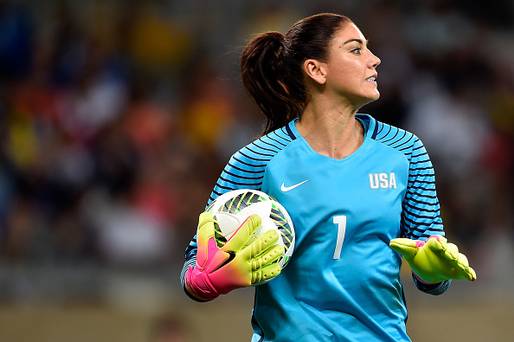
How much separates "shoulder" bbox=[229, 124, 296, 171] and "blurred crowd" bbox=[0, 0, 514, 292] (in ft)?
13.4

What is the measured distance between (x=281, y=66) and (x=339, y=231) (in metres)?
0.76

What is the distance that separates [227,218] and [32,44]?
6138 millimetres

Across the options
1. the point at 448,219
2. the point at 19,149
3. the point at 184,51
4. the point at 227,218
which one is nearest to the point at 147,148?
the point at 19,149

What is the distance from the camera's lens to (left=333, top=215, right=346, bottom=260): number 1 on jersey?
3883 millimetres

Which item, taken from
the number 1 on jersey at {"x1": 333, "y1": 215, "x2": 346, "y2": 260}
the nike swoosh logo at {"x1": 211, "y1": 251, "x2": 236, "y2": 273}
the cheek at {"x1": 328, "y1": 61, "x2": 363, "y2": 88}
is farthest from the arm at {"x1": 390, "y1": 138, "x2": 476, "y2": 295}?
the nike swoosh logo at {"x1": 211, "y1": 251, "x2": 236, "y2": 273}

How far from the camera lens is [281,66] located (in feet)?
14.1

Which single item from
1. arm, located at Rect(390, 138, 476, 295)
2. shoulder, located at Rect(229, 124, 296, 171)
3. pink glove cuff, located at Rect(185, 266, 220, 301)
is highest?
shoulder, located at Rect(229, 124, 296, 171)

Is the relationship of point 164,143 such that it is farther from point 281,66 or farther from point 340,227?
point 340,227

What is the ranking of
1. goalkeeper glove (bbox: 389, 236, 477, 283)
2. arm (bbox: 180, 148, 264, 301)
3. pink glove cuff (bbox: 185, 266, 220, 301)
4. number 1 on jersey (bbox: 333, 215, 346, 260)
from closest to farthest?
goalkeeper glove (bbox: 389, 236, 477, 283)
pink glove cuff (bbox: 185, 266, 220, 301)
number 1 on jersey (bbox: 333, 215, 346, 260)
arm (bbox: 180, 148, 264, 301)

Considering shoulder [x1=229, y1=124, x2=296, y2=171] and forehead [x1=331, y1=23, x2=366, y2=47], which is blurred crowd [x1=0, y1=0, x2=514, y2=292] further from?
forehead [x1=331, y1=23, x2=366, y2=47]

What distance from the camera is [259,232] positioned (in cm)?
374

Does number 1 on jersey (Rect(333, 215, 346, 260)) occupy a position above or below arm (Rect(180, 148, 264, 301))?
below

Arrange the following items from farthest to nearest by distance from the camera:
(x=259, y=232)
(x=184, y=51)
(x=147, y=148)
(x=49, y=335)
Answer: (x=184, y=51)
(x=147, y=148)
(x=49, y=335)
(x=259, y=232)

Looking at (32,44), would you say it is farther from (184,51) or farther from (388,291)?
(388,291)
